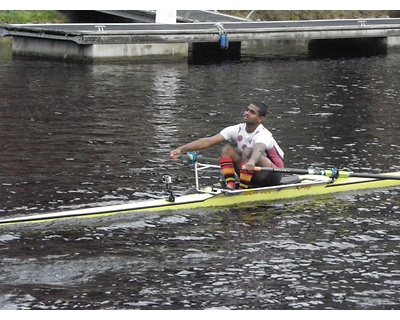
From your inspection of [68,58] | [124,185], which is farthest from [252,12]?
[124,185]

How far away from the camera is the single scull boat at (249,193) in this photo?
1742 cm

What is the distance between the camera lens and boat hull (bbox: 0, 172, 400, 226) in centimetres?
1728

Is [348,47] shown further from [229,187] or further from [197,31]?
[229,187]

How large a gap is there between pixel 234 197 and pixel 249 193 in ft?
0.99

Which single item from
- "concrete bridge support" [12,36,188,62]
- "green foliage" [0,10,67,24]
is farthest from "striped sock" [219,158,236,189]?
"green foliage" [0,10,67,24]

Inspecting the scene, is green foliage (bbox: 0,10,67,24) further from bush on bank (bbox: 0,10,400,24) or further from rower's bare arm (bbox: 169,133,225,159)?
rower's bare arm (bbox: 169,133,225,159)

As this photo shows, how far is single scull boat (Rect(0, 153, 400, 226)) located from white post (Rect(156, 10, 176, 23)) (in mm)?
29509

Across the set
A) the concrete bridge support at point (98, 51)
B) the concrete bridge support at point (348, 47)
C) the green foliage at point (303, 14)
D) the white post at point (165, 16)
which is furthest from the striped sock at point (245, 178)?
the green foliage at point (303, 14)

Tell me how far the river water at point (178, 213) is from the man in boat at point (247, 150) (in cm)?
59

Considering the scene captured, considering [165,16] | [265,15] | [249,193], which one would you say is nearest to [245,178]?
[249,193]

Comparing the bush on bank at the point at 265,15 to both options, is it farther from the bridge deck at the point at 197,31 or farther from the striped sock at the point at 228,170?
the striped sock at the point at 228,170

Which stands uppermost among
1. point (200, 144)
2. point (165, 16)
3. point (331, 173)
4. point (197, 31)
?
point (165, 16)

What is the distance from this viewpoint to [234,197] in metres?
18.8
